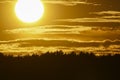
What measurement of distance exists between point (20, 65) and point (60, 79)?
22.1ft

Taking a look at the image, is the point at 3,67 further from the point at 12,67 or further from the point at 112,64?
the point at 112,64

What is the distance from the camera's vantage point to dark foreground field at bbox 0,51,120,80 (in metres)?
52.6

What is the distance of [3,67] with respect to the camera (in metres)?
56.6

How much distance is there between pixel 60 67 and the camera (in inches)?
2232

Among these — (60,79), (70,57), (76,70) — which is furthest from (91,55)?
(60,79)

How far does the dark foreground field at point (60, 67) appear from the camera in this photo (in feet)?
173

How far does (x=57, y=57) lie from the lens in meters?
60.8

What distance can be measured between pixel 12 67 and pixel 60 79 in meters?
6.32

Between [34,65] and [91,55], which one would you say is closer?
[34,65]

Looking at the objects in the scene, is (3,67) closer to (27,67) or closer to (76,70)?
(27,67)

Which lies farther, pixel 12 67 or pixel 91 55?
pixel 91 55

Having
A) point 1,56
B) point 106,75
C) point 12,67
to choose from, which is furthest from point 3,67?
point 106,75

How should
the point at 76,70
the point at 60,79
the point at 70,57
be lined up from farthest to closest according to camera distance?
the point at 70,57
the point at 76,70
the point at 60,79

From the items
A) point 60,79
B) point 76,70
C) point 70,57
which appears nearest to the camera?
point 60,79
